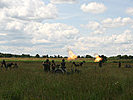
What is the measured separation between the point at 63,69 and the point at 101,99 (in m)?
11.4

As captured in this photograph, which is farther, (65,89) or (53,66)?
(53,66)

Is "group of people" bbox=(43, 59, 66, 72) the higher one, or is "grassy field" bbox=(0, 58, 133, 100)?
"group of people" bbox=(43, 59, 66, 72)

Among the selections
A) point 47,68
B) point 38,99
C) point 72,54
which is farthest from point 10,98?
point 47,68

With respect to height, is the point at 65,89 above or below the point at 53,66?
below

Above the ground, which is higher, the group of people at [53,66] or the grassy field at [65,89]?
the group of people at [53,66]

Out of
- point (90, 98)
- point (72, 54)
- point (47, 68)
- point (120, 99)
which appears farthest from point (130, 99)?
point (47, 68)

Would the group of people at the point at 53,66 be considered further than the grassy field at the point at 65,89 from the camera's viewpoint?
Yes

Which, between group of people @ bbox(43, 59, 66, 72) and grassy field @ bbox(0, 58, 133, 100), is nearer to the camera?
grassy field @ bbox(0, 58, 133, 100)

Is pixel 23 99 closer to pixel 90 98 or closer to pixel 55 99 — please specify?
pixel 55 99

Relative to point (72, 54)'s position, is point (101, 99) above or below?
below

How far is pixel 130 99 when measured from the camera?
772cm

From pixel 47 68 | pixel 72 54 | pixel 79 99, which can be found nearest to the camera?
pixel 79 99

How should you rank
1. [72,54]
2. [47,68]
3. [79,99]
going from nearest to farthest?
[79,99] < [72,54] < [47,68]

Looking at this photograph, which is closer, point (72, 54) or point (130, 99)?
point (130, 99)
